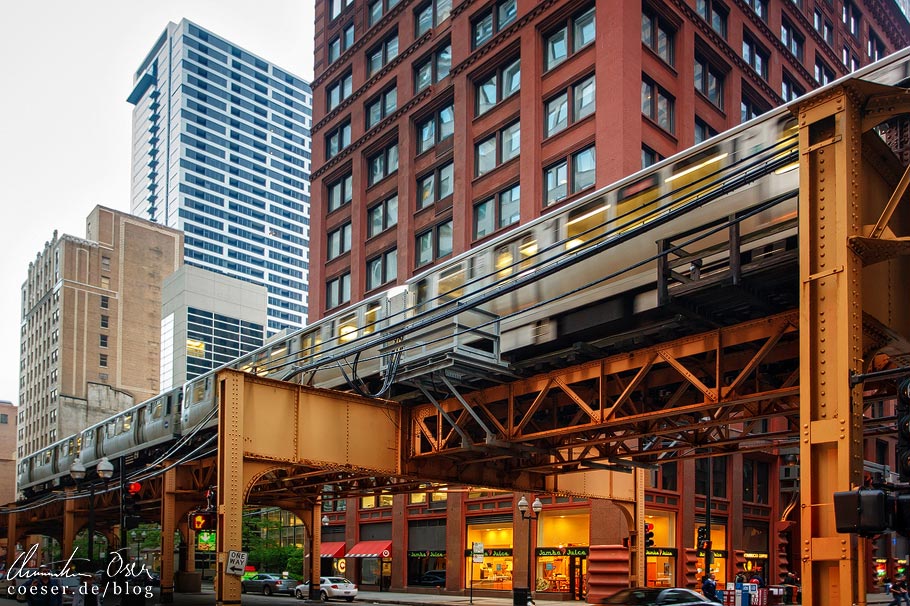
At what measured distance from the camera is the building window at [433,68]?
55031 millimetres

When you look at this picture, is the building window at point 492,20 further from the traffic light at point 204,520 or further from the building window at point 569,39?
the traffic light at point 204,520

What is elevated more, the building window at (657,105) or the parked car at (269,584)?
the building window at (657,105)

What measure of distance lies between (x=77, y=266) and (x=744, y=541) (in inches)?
4138

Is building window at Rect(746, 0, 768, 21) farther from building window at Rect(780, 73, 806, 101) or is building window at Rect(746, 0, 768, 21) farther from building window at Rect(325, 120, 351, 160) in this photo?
building window at Rect(325, 120, 351, 160)

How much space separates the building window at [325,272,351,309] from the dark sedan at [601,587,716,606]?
4354cm

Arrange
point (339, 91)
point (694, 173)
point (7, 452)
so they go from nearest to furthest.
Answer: point (694, 173) → point (339, 91) → point (7, 452)

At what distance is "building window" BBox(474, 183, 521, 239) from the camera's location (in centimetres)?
4726

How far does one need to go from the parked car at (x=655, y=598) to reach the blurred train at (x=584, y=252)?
214 inches

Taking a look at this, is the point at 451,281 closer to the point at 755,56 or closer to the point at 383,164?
the point at 383,164

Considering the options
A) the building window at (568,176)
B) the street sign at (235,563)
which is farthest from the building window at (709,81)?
the street sign at (235,563)

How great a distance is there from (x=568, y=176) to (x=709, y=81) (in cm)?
1215

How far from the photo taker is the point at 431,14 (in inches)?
2254

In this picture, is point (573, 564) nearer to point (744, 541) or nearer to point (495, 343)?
point (744, 541)

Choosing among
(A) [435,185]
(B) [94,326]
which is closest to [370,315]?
(A) [435,185]
